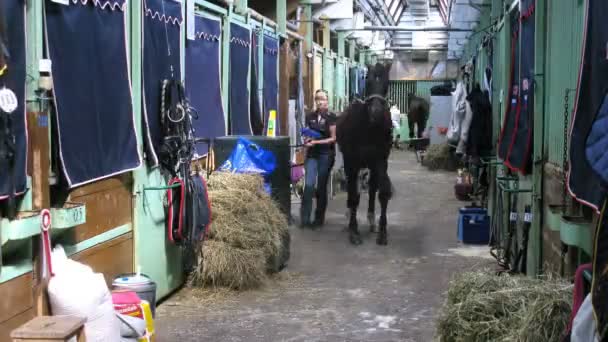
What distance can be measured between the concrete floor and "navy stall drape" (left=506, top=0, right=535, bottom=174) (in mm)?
926

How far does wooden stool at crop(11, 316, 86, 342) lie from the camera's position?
3.69 m

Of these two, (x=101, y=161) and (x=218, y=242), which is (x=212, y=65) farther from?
(x=101, y=161)

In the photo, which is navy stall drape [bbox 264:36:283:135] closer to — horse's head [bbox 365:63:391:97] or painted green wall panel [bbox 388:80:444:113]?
horse's head [bbox 365:63:391:97]

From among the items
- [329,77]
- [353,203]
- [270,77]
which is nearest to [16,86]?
[353,203]

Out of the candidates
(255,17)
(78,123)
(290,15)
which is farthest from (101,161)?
(290,15)

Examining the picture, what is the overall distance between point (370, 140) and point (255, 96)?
1786mm

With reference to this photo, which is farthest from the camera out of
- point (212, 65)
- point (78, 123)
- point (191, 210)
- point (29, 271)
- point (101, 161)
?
point (212, 65)

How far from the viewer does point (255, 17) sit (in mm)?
10758

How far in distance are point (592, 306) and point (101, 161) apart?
345cm

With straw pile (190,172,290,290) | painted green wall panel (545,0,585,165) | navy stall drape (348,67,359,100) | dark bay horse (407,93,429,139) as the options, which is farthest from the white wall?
painted green wall panel (545,0,585,165)

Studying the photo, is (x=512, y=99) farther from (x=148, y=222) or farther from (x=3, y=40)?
(x=3, y=40)

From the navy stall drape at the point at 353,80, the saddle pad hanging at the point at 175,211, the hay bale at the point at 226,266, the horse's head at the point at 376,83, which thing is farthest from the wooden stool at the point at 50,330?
the navy stall drape at the point at 353,80

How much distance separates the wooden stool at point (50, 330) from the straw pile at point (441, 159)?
16.0 m

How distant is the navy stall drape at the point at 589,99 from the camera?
3375mm
